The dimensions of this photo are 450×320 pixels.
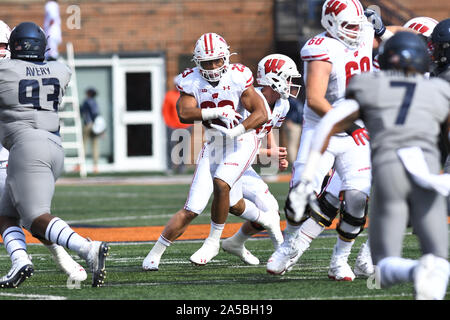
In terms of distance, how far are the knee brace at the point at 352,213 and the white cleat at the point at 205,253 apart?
4.07ft

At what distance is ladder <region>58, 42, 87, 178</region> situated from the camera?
20.4 m

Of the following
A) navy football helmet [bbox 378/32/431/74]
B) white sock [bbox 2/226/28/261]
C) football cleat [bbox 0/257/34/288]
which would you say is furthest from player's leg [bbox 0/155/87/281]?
navy football helmet [bbox 378/32/431/74]

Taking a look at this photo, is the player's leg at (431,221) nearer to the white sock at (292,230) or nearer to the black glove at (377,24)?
the white sock at (292,230)

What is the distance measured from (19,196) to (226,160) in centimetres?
181

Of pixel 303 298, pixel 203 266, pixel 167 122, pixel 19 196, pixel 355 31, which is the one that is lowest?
pixel 167 122

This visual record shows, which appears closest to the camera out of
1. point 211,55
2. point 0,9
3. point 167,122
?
point 211,55

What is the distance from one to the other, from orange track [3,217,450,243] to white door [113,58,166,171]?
1136 centimetres

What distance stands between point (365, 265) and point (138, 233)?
12.6 feet

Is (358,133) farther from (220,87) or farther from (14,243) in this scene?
(14,243)

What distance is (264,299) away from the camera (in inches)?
221

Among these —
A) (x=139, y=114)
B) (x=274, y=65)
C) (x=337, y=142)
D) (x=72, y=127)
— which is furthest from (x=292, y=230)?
(x=139, y=114)

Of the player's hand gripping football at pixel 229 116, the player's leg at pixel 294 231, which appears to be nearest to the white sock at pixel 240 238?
the player's hand gripping football at pixel 229 116
